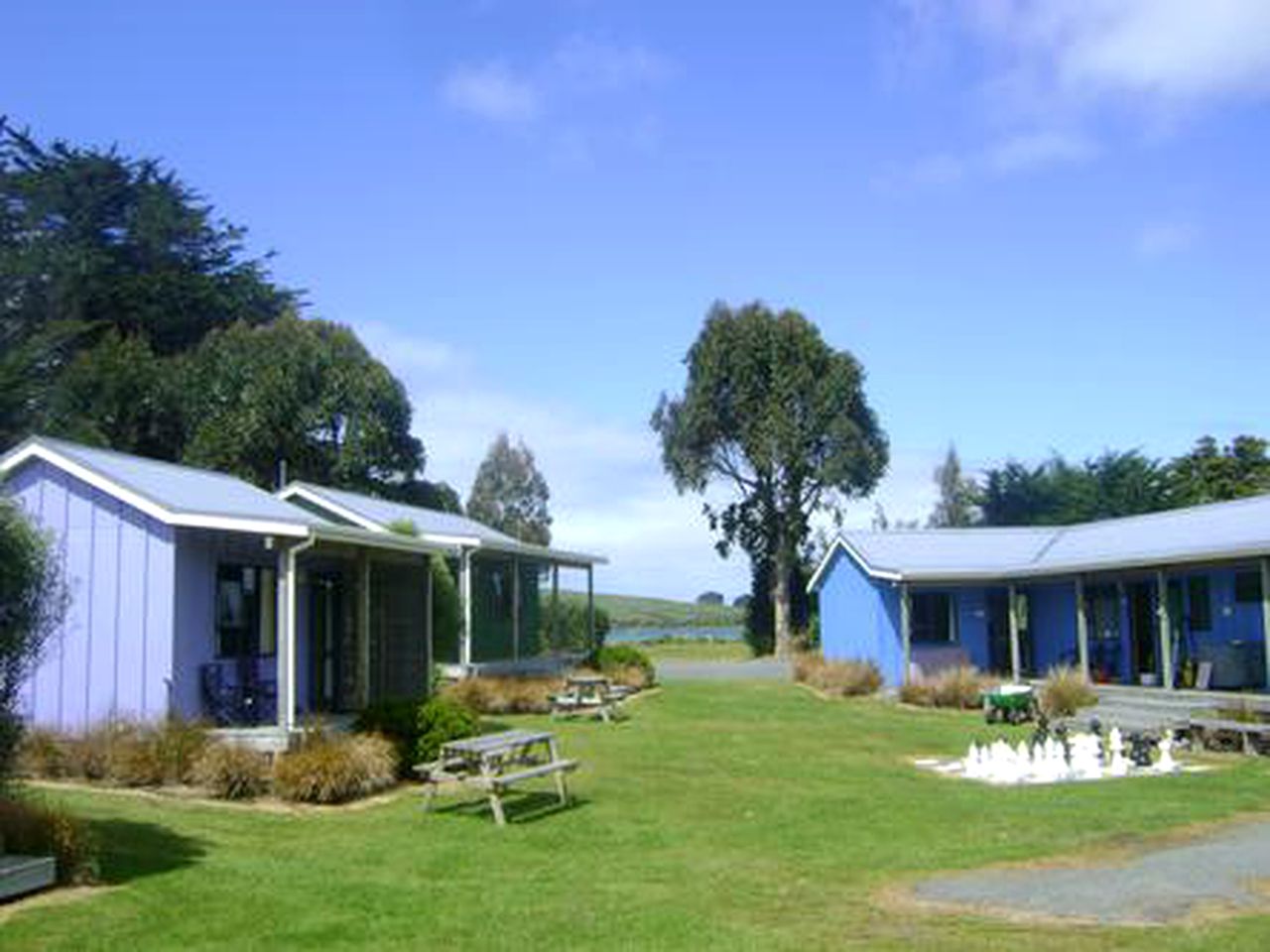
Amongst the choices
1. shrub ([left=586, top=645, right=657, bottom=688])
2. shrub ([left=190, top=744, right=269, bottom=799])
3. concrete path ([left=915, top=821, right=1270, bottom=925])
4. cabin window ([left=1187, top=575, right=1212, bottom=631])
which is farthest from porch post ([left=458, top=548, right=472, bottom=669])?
concrete path ([left=915, top=821, right=1270, bottom=925])

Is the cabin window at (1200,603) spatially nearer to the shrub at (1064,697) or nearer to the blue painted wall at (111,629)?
the shrub at (1064,697)

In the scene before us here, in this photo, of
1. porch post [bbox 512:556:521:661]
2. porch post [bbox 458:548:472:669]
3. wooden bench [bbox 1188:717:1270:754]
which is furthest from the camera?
porch post [bbox 512:556:521:661]

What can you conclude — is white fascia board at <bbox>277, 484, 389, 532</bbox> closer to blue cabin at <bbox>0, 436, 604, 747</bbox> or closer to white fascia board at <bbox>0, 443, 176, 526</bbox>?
blue cabin at <bbox>0, 436, 604, 747</bbox>

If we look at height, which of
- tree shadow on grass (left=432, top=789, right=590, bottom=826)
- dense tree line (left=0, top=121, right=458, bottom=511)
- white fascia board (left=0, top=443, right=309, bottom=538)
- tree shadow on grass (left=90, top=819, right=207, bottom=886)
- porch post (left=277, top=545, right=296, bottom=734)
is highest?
dense tree line (left=0, top=121, right=458, bottom=511)

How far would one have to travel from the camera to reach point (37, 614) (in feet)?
33.6

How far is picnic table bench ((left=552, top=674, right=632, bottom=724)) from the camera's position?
81.2ft

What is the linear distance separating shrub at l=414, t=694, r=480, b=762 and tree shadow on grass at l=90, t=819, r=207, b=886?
423cm

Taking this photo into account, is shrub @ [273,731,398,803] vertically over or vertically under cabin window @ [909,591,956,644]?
under

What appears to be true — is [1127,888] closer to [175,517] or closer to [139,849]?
[139,849]

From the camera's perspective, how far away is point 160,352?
1994 inches

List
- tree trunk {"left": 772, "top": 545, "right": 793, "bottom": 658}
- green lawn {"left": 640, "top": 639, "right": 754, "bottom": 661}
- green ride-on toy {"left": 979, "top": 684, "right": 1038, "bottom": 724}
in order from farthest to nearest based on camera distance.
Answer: green lawn {"left": 640, "top": 639, "right": 754, "bottom": 661}, tree trunk {"left": 772, "top": 545, "right": 793, "bottom": 658}, green ride-on toy {"left": 979, "top": 684, "right": 1038, "bottom": 724}

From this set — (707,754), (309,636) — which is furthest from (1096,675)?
(309,636)

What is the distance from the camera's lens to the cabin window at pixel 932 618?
110 feet

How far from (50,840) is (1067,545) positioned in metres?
26.4
